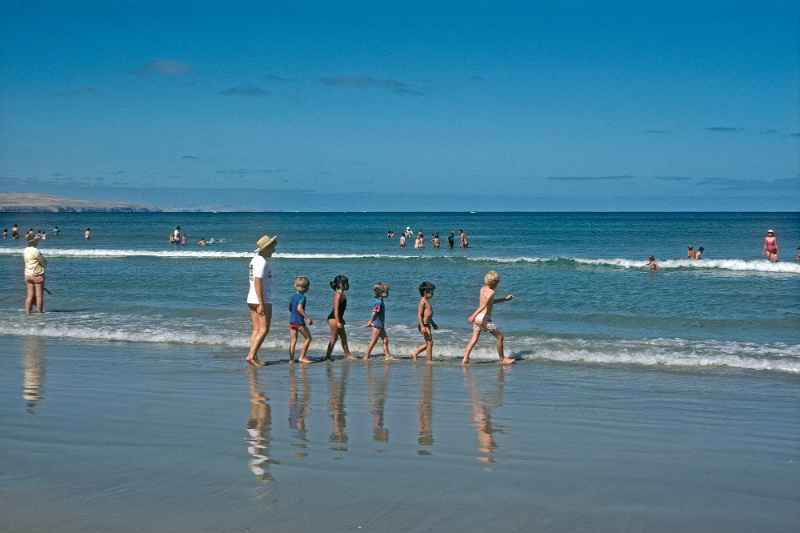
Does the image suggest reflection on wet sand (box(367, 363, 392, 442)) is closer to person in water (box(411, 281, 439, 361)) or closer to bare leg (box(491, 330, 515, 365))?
person in water (box(411, 281, 439, 361))

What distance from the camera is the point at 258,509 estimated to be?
5.03m

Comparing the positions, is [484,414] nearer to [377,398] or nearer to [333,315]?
[377,398]

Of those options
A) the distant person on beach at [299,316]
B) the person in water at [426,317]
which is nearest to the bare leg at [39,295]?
the distant person on beach at [299,316]

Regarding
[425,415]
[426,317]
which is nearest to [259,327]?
[426,317]

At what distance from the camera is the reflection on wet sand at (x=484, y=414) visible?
21.4 feet

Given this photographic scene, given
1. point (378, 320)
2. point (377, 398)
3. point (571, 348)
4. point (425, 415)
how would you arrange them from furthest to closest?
point (571, 348)
point (378, 320)
point (377, 398)
point (425, 415)

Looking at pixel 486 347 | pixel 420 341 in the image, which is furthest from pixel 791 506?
pixel 420 341

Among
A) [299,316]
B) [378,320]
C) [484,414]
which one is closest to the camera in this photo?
[484,414]

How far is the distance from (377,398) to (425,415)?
43.1 inches

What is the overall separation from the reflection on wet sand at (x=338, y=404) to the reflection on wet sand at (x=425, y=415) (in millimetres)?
614

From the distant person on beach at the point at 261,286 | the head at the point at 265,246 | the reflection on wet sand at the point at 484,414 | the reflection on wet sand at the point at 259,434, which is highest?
the head at the point at 265,246

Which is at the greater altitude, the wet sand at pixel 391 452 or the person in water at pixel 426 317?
the person in water at pixel 426 317

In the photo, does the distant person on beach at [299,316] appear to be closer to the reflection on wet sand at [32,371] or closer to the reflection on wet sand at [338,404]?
the reflection on wet sand at [338,404]

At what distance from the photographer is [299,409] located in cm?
817
